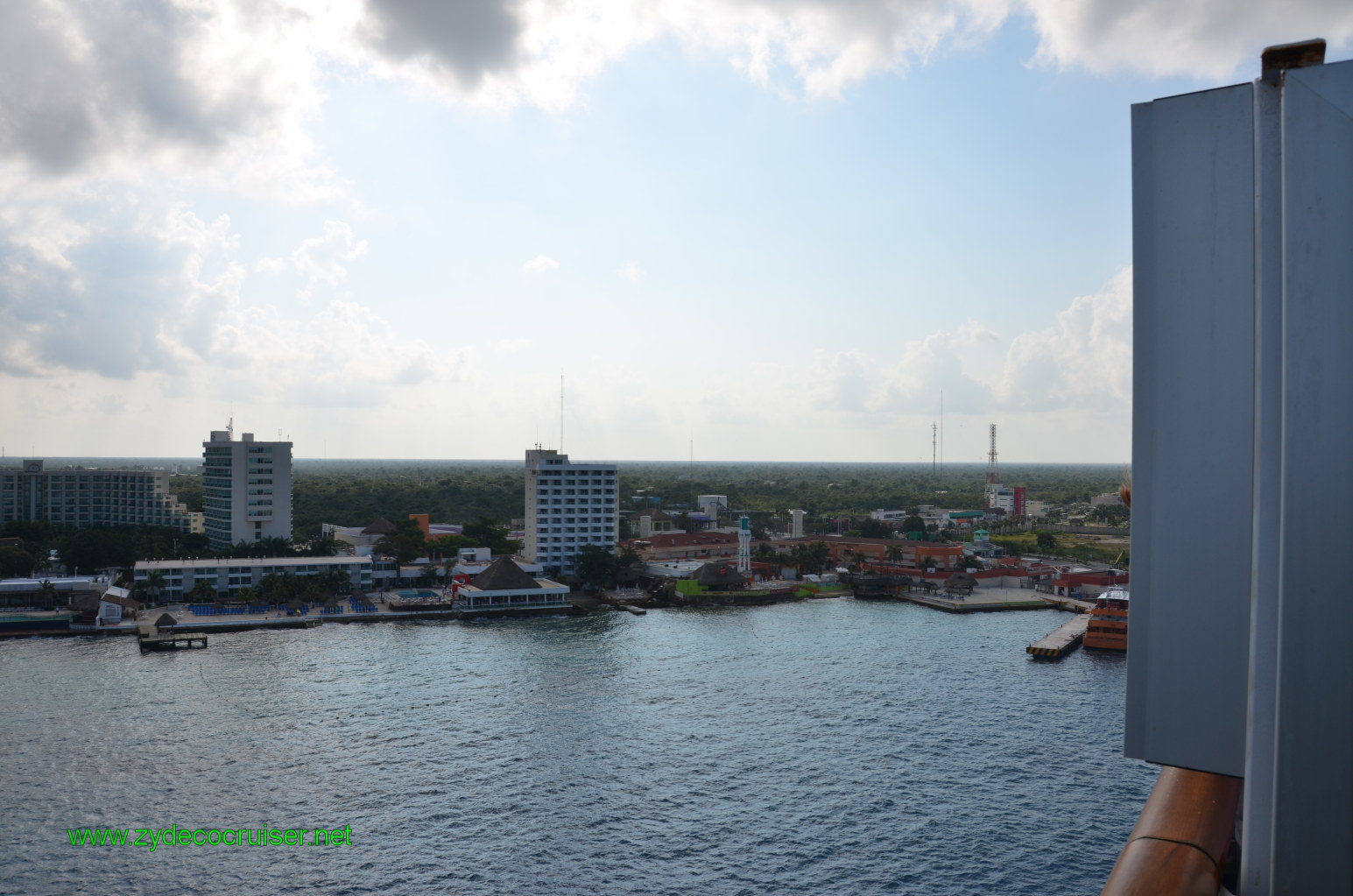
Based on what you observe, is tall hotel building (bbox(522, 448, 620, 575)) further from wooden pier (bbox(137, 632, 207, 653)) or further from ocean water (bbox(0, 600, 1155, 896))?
wooden pier (bbox(137, 632, 207, 653))

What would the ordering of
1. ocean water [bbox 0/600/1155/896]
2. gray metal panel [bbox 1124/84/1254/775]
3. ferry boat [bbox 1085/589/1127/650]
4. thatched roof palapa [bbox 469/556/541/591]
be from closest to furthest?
gray metal panel [bbox 1124/84/1254/775] < ocean water [bbox 0/600/1155/896] < ferry boat [bbox 1085/589/1127/650] < thatched roof palapa [bbox 469/556/541/591]

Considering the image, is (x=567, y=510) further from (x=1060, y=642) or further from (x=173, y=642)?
(x=1060, y=642)

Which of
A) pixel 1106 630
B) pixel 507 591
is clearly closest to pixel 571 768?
pixel 507 591

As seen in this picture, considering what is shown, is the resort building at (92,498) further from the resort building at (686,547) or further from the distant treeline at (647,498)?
the resort building at (686,547)

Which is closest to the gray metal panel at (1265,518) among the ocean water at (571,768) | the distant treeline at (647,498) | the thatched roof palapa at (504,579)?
the ocean water at (571,768)

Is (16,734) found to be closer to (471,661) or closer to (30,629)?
(471,661)

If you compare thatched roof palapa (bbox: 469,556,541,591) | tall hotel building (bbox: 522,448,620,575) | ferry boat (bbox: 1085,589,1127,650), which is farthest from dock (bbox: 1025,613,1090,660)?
tall hotel building (bbox: 522,448,620,575)
